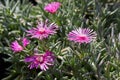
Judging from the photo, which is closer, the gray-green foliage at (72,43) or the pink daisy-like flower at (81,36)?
the pink daisy-like flower at (81,36)

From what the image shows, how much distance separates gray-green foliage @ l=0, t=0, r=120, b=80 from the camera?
1.71m

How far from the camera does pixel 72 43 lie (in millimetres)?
1678

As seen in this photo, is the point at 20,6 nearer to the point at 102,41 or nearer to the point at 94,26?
the point at 94,26

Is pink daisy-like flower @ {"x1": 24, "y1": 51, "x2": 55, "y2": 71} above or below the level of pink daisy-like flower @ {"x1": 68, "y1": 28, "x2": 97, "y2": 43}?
below

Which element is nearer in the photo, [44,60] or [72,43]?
[44,60]

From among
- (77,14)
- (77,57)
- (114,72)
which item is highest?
(77,14)

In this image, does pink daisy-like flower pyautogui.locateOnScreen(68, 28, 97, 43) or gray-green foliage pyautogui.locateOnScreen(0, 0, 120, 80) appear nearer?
pink daisy-like flower pyautogui.locateOnScreen(68, 28, 97, 43)

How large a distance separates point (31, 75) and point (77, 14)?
1.72 feet

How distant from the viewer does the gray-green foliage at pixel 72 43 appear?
5.61 feet

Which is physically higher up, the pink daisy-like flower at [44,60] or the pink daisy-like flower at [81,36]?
the pink daisy-like flower at [81,36]

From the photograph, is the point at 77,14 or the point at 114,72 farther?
the point at 77,14

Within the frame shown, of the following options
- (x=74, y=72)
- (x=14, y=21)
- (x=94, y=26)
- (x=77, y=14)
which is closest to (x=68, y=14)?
(x=77, y=14)

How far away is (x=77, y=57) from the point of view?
1.65 m

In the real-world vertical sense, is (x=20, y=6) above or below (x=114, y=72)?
above
